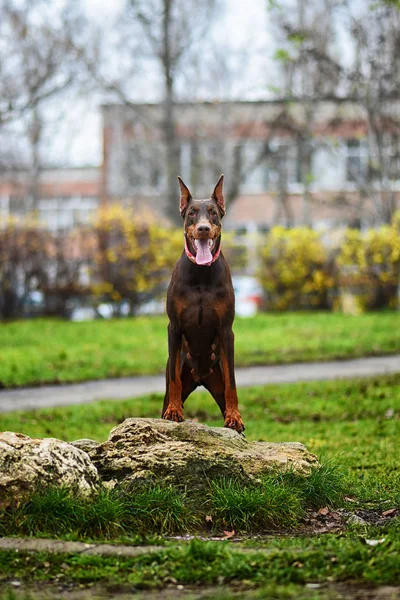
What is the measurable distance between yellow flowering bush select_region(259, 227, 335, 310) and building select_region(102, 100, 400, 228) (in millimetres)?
7704

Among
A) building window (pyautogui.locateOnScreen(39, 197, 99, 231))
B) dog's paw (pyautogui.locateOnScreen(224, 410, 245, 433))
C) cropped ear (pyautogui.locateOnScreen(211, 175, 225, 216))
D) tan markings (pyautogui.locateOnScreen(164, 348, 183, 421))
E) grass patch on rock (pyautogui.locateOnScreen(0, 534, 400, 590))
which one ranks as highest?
building window (pyautogui.locateOnScreen(39, 197, 99, 231))

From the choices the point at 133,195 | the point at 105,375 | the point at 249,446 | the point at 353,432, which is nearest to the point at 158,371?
the point at 105,375

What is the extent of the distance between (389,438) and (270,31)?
20.4 metres

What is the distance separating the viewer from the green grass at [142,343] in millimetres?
14109

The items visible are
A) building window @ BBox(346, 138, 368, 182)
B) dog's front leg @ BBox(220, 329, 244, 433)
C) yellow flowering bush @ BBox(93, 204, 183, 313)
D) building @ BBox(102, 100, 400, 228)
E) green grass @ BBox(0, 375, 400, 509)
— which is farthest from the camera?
building @ BBox(102, 100, 400, 228)

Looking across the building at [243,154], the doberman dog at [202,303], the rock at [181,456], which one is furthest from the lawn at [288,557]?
the building at [243,154]

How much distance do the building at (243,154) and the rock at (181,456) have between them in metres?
23.4

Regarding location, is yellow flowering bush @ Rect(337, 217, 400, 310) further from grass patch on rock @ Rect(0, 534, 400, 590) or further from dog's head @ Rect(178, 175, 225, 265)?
grass patch on rock @ Rect(0, 534, 400, 590)

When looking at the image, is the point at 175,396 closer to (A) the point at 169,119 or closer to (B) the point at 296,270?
(B) the point at 296,270

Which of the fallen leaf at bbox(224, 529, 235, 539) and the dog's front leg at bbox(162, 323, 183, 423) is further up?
the dog's front leg at bbox(162, 323, 183, 423)

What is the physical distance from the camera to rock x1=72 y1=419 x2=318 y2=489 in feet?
19.7

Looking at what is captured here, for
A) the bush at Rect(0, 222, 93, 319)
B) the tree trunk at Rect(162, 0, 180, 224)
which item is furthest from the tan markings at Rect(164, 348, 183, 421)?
the tree trunk at Rect(162, 0, 180, 224)

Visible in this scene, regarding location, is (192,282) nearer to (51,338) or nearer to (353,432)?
(353,432)

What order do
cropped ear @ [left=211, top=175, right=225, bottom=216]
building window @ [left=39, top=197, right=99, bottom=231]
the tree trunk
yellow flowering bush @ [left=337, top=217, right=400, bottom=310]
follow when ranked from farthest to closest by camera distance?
building window @ [left=39, top=197, right=99, bottom=231] < the tree trunk < yellow flowering bush @ [left=337, top=217, right=400, bottom=310] < cropped ear @ [left=211, top=175, right=225, bottom=216]
